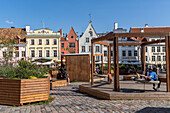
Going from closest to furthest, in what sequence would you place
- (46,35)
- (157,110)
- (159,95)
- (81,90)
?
(157,110) → (159,95) → (81,90) → (46,35)

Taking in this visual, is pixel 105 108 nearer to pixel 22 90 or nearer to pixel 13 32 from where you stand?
pixel 22 90

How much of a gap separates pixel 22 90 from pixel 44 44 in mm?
35925

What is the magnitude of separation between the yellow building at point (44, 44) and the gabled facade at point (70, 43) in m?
1.20

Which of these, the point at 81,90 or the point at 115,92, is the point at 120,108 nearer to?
the point at 115,92

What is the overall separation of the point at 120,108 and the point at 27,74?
395 centimetres

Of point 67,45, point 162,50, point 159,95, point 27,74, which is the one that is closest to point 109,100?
point 159,95

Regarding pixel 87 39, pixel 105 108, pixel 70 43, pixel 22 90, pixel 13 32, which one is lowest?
pixel 105 108

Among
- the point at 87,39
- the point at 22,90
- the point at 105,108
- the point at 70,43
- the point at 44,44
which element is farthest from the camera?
the point at 87,39

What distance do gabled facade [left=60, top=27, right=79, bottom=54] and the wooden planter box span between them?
1366 inches

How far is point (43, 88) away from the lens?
6.99 metres

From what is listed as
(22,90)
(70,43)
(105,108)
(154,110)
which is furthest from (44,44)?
(154,110)

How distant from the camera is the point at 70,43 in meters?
42.2

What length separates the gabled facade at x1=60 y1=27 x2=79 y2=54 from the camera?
4178 cm

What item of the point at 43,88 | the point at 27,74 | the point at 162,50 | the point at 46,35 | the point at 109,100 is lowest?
the point at 109,100
